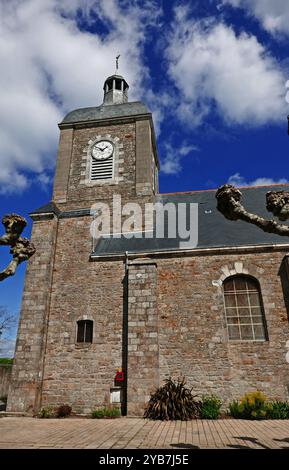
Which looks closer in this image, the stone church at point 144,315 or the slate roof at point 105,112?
the stone church at point 144,315

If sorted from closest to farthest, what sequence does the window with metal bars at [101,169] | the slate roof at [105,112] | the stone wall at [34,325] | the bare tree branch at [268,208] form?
the bare tree branch at [268,208]
the stone wall at [34,325]
the window with metal bars at [101,169]
the slate roof at [105,112]

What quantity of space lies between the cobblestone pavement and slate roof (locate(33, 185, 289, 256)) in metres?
5.07

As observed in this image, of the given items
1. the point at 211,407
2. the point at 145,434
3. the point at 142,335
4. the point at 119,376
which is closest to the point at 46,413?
the point at 119,376

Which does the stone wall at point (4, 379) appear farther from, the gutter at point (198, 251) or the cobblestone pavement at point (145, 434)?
the gutter at point (198, 251)

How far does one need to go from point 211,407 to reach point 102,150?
11035mm

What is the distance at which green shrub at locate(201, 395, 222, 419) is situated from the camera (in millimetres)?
7887

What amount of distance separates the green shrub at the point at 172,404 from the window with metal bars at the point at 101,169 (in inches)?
344

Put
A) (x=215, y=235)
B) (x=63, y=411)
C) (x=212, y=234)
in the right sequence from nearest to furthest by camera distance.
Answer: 1. (x=63, y=411)
2. (x=215, y=235)
3. (x=212, y=234)

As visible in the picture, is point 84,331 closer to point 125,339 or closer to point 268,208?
point 125,339

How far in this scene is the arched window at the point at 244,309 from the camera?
9146mm

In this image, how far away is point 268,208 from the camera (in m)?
5.16

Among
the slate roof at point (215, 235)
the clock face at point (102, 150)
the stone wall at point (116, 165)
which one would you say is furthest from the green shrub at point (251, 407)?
the clock face at point (102, 150)

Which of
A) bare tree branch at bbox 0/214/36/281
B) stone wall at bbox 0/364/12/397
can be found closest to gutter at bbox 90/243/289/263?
bare tree branch at bbox 0/214/36/281
